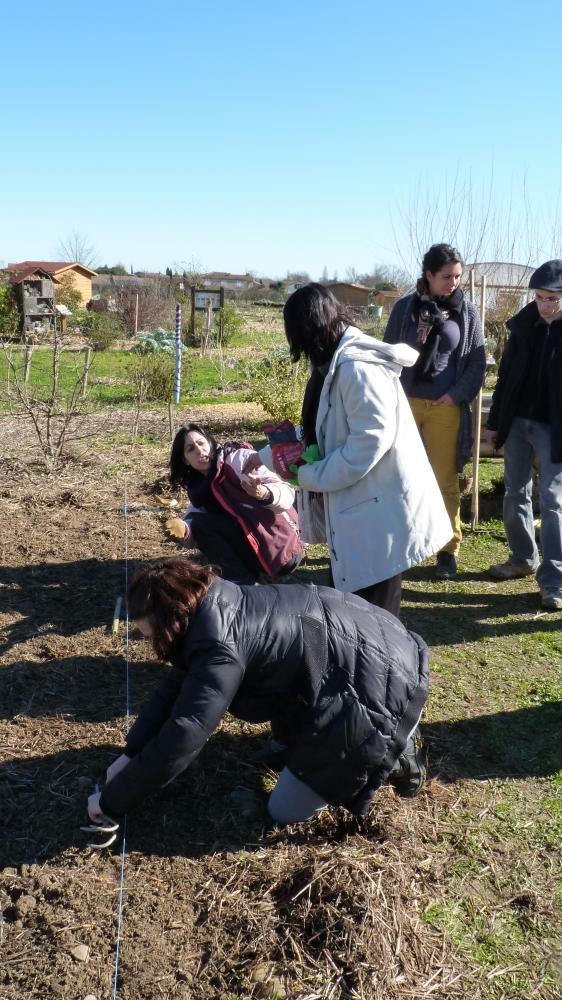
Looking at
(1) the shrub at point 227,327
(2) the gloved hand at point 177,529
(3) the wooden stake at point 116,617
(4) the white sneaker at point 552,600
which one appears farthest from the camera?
(1) the shrub at point 227,327

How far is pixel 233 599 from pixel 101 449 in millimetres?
6041

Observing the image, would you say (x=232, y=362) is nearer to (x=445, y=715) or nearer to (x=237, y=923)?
(x=445, y=715)

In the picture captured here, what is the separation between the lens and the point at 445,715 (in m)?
3.56

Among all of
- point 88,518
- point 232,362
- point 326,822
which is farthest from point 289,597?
point 232,362

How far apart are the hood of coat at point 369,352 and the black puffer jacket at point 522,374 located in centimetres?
187

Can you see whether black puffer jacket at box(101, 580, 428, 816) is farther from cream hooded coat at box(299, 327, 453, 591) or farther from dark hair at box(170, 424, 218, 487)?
dark hair at box(170, 424, 218, 487)

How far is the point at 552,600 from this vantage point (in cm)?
462

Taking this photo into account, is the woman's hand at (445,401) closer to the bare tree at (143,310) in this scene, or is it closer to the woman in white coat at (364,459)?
the woman in white coat at (364,459)

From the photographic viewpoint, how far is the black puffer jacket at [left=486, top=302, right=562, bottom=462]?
4.52 m

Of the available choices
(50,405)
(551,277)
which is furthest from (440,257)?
(50,405)

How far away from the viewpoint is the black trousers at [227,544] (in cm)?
404

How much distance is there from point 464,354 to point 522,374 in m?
0.34

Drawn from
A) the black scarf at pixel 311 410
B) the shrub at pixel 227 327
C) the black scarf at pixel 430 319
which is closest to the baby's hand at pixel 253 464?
the black scarf at pixel 311 410

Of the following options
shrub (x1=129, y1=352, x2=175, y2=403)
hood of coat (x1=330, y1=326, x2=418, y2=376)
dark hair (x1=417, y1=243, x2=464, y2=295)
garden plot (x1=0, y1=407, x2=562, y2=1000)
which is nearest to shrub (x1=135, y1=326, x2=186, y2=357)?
shrub (x1=129, y1=352, x2=175, y2=403)
